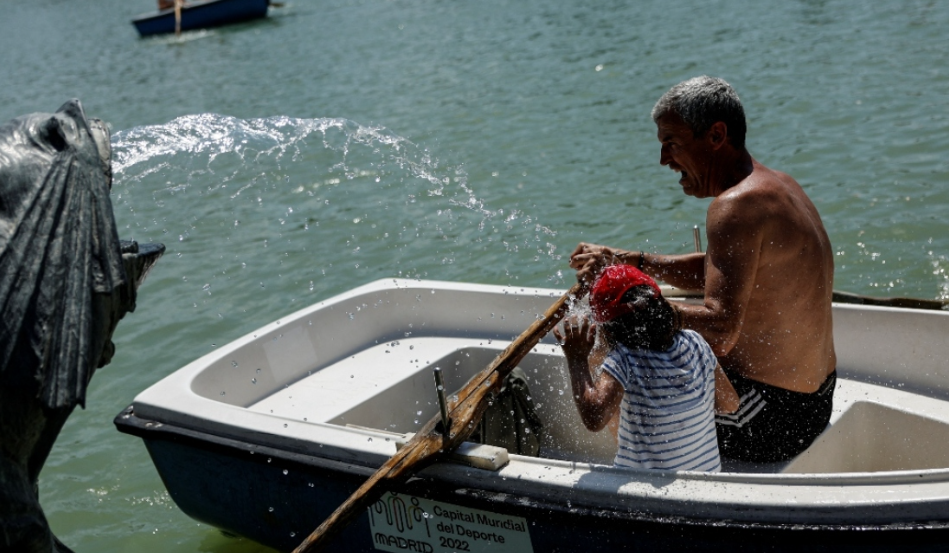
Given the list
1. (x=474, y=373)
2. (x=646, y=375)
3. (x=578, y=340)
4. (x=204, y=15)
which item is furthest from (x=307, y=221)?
(x=204, y=15)

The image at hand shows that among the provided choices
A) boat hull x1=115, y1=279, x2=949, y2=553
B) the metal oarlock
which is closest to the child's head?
boat hull x1=115, y1=279, x2=949, y2=553

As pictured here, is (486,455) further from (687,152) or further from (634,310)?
(687,152)

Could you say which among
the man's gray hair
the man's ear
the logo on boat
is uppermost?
the man's gray hair

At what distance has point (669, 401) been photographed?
10.00 feet

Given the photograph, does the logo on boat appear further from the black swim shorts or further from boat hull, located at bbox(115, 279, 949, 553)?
the black swim shorts

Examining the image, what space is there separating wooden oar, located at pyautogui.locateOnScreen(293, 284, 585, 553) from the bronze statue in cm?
139

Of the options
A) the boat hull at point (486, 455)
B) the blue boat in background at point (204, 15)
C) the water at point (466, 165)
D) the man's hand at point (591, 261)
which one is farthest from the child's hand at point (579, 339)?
the blue boat in background at point (204, 15)

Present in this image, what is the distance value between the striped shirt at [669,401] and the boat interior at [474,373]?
0.57 meters

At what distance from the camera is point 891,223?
7836 mm

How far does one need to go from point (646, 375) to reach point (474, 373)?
184 centimetres

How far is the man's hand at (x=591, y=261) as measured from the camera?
3.89m

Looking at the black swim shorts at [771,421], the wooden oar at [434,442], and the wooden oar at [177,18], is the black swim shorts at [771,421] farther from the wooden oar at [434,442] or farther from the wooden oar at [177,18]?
the wooden oar at [177,18]

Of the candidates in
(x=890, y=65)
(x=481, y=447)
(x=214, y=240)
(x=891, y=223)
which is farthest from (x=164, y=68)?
(x=481, y=447)

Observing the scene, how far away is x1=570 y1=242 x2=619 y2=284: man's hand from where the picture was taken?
389 centimetres
